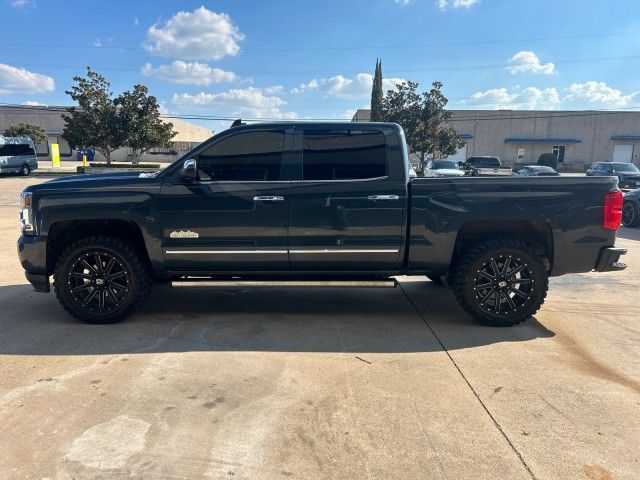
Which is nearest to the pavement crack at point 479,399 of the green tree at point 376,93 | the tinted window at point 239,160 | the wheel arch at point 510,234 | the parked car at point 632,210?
the wheel arch at point 510,234

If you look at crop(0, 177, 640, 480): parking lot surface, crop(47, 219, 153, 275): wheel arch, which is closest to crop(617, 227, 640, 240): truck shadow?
crop(0, 177, 640, 480): parking lot surface

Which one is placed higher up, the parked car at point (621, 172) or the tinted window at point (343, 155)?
the tinted window at point (343, 155)

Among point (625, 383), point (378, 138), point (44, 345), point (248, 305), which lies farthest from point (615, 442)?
point (44, 345)

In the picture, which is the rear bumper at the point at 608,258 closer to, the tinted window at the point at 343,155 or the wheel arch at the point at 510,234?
the wheel arch at the point at 510,234

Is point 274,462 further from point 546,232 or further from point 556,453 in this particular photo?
point 546,232

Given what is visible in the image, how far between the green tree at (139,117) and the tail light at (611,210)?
32.3 m

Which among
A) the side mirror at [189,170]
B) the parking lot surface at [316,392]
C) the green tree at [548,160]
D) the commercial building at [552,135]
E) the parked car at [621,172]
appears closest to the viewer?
the parking lot surface at [316,392]

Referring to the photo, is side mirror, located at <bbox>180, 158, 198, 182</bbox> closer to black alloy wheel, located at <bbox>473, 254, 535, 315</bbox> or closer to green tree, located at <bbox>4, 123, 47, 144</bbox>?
black alloy wheel, located at <bbox>473, 254, 535, 315</bbox>

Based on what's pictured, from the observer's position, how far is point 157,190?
4902 mm

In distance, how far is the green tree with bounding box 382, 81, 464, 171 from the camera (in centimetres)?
3778

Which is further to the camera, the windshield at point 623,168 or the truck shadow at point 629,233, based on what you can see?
the windshield at point 623,168

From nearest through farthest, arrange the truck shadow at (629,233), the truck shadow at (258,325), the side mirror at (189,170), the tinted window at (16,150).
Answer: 1. the truck shadow at (258,325)
2. the side mirror at (189,170)
3. the truck shadow at (629,233)
4. the tinted window at (16,150)

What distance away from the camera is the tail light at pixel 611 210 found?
16.1ft

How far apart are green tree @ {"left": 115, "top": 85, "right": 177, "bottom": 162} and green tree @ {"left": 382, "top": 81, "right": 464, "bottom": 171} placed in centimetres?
1799
